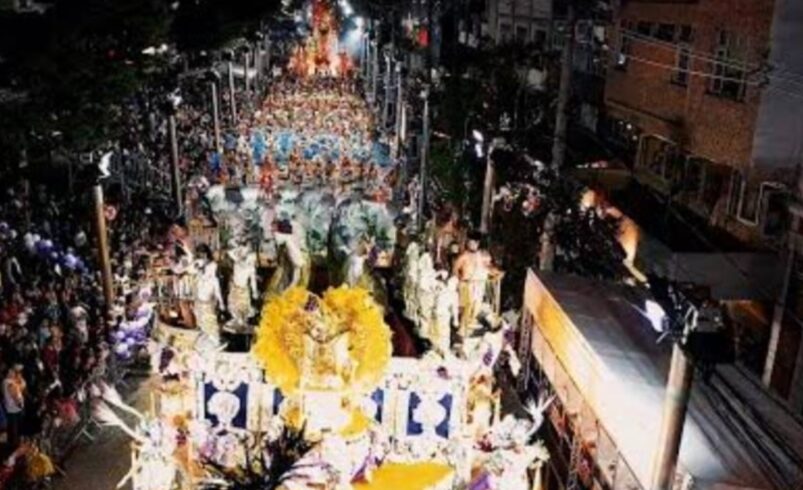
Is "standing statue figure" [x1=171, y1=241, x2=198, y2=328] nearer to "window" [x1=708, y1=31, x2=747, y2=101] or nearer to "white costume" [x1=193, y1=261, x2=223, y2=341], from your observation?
"white costume" [x1=193, y1=261, x2=223, y2=341]

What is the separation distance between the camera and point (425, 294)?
54.3ft

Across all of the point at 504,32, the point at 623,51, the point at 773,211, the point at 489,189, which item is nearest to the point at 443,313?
the point at 489,189

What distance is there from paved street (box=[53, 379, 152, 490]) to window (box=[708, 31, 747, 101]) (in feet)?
45.8

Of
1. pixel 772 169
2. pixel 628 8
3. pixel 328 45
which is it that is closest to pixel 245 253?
pixel 772 169

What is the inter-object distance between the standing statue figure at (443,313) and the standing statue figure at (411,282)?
3.94 feet

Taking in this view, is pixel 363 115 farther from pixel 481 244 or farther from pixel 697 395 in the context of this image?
pixel 697 395

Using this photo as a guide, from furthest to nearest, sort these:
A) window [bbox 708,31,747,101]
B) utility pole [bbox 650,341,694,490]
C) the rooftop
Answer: window [bbox 708,31,747,101] < the rooftop < utility pole [bbox 650,341,694,490]

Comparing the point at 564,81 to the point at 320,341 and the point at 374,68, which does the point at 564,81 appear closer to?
the point at 320,341

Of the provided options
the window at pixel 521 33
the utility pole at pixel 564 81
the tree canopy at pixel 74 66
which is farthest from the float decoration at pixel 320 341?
the window at pixel 521 33

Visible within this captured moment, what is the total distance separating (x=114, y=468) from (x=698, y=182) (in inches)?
616

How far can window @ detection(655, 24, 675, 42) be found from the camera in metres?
22.9

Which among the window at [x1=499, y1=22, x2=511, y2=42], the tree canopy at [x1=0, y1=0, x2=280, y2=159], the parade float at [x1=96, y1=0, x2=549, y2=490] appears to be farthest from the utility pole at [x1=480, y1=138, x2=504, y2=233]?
the window at [x1=499, y1=22, x2=511, y2=42]

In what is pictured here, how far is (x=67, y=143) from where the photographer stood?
17.3m

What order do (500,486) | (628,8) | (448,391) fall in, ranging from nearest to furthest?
(500,486), (448,391), (628,8)
